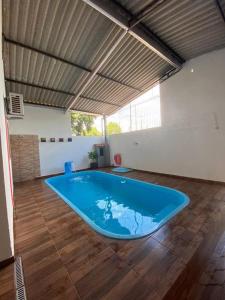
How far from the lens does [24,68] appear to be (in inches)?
163

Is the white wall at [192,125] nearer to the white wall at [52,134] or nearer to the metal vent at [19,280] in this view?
the white wall at [52,134]

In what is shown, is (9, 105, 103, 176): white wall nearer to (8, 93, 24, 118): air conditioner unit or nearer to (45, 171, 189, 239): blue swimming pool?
(45, 171, 189, 239): blue swimming pool

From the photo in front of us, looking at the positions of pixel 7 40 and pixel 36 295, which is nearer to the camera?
pixel 36 295

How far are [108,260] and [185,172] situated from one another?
4.04m

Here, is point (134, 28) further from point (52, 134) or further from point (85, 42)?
point (52, 134)

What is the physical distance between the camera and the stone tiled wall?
5438mm

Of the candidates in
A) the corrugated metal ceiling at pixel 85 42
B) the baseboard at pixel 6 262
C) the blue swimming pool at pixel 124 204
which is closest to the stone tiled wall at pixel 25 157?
the blue swimming pool at pixel 124 204

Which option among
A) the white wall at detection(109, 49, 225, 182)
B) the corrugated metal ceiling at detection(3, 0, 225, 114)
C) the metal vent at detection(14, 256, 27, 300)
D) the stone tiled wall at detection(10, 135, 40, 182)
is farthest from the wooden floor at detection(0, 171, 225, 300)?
the corrugated metal ceiling at detection(3, 0, 225, 114)

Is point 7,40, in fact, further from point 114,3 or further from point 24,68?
point 114,3

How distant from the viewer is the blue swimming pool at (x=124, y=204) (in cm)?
236

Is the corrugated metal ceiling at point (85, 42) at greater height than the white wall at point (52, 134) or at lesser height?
greater

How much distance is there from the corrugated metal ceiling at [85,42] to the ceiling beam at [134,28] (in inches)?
5.1

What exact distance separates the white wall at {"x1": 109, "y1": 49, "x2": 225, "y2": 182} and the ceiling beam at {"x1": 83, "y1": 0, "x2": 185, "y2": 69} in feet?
2.31

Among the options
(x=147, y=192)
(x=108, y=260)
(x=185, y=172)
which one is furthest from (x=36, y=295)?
(x=185, y=172)
